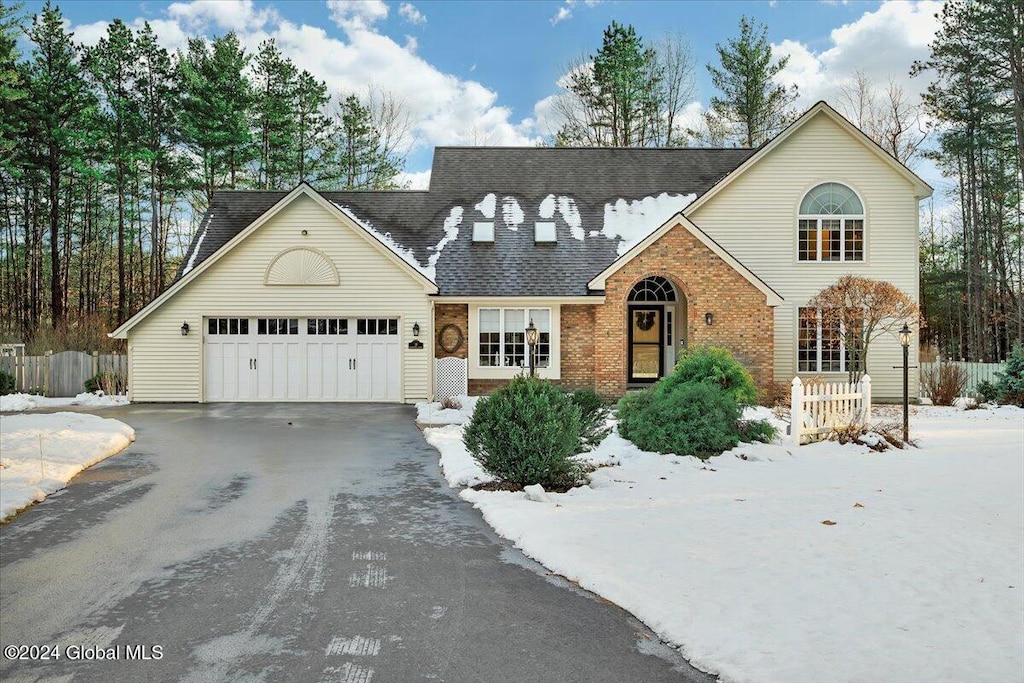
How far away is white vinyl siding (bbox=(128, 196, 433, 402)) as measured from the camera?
19.8 metres

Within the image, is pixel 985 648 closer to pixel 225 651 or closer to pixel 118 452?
pixel 225 651

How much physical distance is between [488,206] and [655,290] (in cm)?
588

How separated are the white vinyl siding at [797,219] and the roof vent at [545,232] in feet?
15.7

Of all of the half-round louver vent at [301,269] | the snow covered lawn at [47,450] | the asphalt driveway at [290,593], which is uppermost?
the half-round louver vent at [301,269]

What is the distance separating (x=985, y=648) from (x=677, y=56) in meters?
36.4

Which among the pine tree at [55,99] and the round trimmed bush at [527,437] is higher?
the pine tree at [55,99]

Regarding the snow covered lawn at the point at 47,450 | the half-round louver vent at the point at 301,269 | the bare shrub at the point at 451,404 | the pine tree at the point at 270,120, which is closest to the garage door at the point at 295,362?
Answer: the half-round louver vent at the point at 301,269

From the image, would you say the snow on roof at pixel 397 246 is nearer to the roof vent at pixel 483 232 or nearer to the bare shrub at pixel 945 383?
the roof vent at pixel 483 232

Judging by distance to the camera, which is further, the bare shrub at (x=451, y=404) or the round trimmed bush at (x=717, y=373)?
the bare shrub at (x=451, y=404)

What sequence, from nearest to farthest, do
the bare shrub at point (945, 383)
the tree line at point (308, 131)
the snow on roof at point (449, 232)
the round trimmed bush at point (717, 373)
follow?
1. the round trimmed bush at point (717, 373)
2. the bare shrub at point (945, 383)
3. the snow on roof at point (449, 232)
4. the tree line at point (308, 131)

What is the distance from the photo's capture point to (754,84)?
111ft

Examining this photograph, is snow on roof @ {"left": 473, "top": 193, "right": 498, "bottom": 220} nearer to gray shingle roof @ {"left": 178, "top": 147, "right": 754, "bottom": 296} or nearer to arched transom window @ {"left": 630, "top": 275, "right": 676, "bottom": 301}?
gray shingle roof @ {"left": 178, "top": 147, "right": 754, "bottom": 296}

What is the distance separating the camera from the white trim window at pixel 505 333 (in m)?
20.3

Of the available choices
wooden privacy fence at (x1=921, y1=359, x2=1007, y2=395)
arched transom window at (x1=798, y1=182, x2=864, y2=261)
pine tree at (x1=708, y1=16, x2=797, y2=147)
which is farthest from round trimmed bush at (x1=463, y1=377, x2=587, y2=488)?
pine tree at (x1=708, y1=16, x2=797, y2=147)
